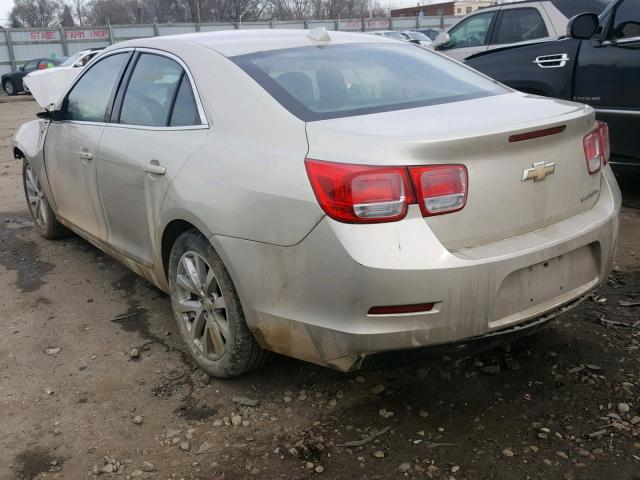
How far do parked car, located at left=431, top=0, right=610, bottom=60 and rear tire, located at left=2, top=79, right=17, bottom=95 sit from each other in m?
23.3

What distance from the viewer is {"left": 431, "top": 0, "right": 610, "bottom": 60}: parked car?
22.6 ft

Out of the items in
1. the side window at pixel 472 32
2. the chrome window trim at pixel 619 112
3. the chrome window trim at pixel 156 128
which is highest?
the side window at pixel 472 32

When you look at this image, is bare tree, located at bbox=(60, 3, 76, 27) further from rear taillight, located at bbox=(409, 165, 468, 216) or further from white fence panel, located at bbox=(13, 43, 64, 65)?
rear taillight, located at bbox=(409, 165, 468, 216)

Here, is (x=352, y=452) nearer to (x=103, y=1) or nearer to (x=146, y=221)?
(x=146, y=221)

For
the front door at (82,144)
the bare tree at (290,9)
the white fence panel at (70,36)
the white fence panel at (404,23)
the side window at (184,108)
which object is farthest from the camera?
the bare tree at (290,9)

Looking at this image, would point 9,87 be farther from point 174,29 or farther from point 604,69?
point 604,69

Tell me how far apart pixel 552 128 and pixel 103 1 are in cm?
8238

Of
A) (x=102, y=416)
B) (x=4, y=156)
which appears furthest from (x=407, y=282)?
(x=4, y=156)

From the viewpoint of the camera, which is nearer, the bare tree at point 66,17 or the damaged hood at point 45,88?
the damaged hood at point 45,88

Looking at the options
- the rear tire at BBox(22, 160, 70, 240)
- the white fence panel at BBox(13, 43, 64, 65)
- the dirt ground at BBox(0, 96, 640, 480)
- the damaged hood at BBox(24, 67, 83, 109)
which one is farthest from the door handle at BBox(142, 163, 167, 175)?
the white fence panel at BBox(13, 43, 64, 65)

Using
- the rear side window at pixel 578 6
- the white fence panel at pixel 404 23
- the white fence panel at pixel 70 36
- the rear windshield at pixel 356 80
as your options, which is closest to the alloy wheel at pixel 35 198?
the rear windshield at pixel 356 80

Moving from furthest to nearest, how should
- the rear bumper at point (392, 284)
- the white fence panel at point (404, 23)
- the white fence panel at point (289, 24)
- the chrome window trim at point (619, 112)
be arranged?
the white fence panel at point (404, 23) < the white fence panel at point (289, 24) < the chrome window trim at point (619, 112) < the rear bumper at point (392, 284)

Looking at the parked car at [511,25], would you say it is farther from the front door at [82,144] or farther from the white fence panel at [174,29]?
the white fence panel at [174,29]

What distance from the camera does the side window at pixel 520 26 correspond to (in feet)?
23.3
